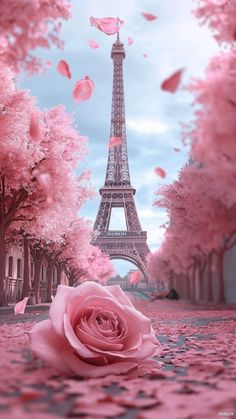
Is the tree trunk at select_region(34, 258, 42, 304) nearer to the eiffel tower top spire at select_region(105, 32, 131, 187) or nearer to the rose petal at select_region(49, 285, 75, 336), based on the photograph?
the rose petal at select_region(49, 285, 75, 336)

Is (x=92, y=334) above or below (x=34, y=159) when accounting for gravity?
below

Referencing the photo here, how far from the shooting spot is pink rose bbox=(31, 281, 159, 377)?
2.91 metres

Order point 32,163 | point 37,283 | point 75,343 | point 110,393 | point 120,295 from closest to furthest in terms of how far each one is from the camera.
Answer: point 110,393 < point 75,343 < point 120,295 < point 32,163 < point 37,283

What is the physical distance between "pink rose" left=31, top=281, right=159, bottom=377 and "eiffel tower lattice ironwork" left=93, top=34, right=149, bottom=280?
5957 cm

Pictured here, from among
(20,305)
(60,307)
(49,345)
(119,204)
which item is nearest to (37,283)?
(20,305)

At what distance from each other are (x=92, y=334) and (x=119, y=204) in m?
65.5

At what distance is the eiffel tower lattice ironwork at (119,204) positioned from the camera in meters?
64.7

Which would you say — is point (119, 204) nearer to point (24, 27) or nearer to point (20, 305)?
point (20, 305)

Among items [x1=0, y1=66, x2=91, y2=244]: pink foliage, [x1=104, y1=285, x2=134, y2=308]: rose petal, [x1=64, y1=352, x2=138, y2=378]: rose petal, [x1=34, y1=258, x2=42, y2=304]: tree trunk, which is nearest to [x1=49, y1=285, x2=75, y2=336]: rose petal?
[x1=64, y1=352, x2=138, y2=378]: rose petal

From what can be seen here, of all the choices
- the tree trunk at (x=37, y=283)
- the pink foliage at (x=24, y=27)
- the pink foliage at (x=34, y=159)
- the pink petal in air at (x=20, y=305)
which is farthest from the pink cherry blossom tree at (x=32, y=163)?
the pink foliage at (x=24, y=27)

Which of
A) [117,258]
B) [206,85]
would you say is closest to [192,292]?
[206,85]

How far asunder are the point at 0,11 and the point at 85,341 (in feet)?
7.35

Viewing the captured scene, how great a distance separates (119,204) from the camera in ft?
225

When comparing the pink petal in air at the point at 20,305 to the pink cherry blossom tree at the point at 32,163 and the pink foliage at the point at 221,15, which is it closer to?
the pink cherry blossom tree at the point at 32,163
